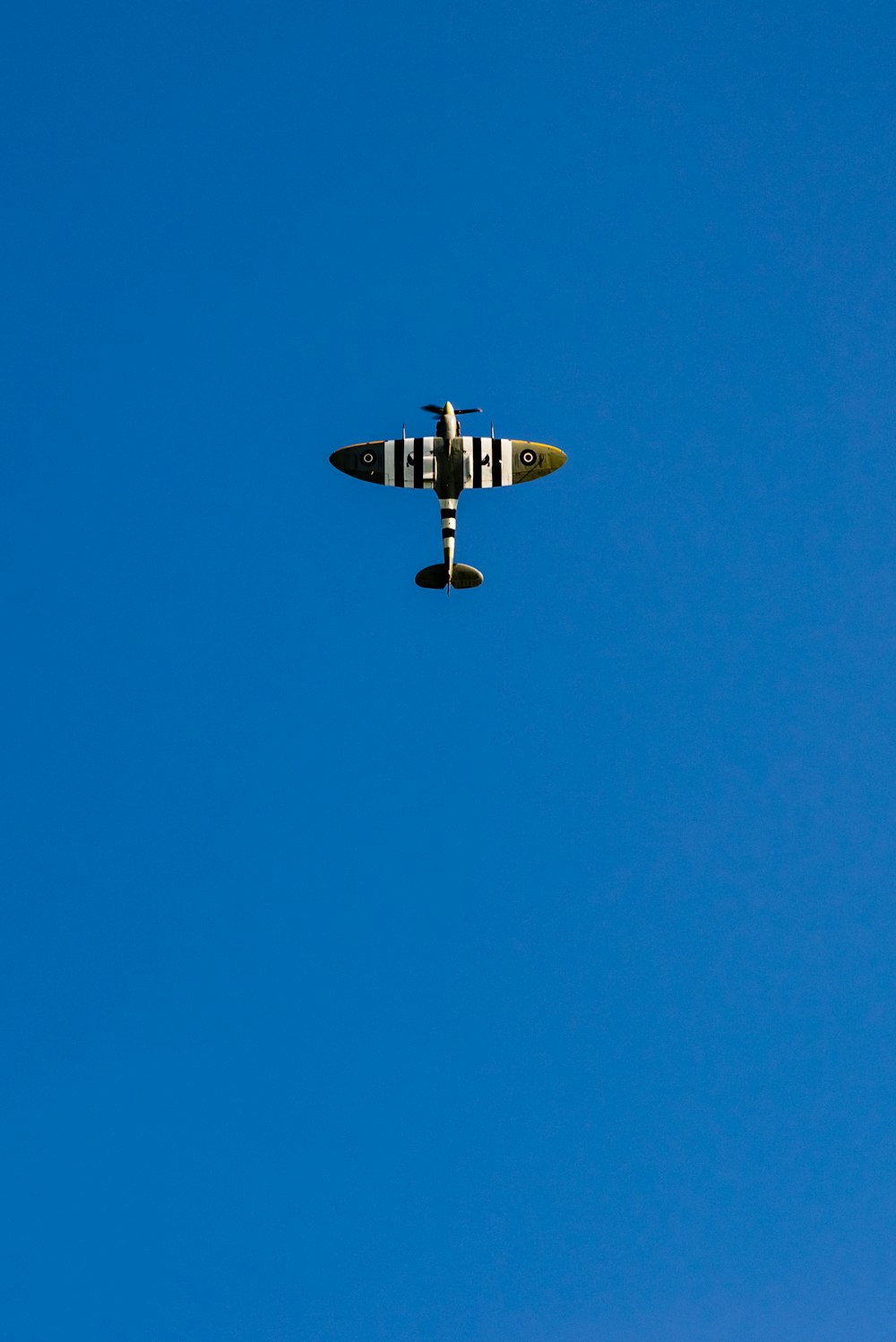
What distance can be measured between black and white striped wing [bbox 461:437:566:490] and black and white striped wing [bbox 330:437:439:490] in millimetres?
1843

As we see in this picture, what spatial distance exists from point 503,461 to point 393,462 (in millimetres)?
5019

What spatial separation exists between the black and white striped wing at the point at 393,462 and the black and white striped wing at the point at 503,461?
1843 millimetres

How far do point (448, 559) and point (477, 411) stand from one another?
6.81 metres

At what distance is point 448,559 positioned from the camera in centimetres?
8444

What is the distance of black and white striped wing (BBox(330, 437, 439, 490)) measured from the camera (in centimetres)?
8538

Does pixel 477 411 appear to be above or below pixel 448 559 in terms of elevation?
above

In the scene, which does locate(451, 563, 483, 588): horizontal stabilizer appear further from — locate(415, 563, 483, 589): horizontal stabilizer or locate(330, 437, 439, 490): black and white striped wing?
locate(330, 437, 439, 490): black and white striped wing

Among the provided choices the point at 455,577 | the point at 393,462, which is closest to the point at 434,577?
the point at 455,577

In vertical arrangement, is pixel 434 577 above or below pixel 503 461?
below

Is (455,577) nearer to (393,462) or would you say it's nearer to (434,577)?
(434,577)

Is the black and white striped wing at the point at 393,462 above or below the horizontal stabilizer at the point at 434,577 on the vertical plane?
above

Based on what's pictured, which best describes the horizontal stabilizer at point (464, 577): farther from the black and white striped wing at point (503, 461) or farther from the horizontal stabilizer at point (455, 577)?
the black and white striped wing at point (503, 461)

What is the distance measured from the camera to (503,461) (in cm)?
8606

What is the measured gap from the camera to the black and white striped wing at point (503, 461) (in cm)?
8556
